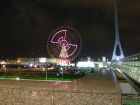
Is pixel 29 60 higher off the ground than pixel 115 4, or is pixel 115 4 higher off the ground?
pixel 115 4

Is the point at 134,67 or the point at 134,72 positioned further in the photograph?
the point at 134,67

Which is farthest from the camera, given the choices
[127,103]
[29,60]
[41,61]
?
[29,60]

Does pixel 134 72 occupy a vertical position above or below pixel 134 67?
below

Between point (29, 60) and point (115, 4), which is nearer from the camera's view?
point (115, 4)

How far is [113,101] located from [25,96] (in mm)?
1733

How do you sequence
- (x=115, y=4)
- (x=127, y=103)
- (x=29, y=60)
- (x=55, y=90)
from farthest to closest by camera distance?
(x=29, y=60) → (x=115, y=4) → (x=55, y=90) → (x=127, y=103)

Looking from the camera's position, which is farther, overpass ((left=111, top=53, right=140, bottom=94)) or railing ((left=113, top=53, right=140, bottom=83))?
railing ((left=113, top=53, right=140, bottom=83))

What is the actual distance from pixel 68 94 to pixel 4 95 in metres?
1.36

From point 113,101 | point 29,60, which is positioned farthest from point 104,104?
point 29,60

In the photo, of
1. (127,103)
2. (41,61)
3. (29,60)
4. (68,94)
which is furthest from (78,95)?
(29,60)

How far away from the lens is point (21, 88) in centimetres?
602

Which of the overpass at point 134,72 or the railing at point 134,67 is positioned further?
the railing at point 134,67

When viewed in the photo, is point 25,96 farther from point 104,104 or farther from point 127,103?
point 127,103

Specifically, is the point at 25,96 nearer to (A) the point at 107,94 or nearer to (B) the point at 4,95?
(B) the point at 4,95
